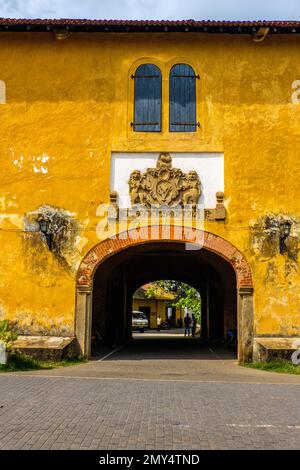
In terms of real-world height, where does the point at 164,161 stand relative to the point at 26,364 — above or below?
above

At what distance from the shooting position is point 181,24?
15398 mm

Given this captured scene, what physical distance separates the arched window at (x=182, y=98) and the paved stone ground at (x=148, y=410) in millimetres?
7014

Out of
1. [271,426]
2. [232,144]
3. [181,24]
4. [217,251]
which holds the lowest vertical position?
[271,426]

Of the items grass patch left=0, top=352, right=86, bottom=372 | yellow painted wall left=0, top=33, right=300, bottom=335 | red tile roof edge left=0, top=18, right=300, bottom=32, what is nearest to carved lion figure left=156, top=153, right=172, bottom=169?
yellow painted wall left=0, top=33, right=300, bottom=335

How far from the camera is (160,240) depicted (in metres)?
15.4

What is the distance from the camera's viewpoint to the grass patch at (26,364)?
12929 mm

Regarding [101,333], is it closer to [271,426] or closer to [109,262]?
[109,262]

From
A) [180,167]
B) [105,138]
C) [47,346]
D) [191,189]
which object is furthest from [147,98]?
[47,346]

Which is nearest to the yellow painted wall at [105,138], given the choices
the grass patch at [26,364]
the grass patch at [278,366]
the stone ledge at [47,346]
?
the stone ledge at [47,346]

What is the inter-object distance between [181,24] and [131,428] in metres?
11.9

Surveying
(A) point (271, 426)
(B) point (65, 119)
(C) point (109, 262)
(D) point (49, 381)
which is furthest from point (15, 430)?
(C) point (109, 262)

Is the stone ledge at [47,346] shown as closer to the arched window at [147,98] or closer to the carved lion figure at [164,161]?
the carved lion figure at [164,161]

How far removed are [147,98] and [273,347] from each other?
7.80 metres

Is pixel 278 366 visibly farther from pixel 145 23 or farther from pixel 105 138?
pixel 145 23
